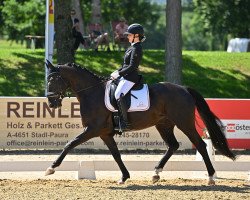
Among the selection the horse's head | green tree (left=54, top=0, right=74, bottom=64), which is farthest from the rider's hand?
green tree (left=54, top=0, right=74, bottom=64)

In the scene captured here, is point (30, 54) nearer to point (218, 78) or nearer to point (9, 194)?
point (218, 78)

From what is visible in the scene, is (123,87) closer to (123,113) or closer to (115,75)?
(115,75)

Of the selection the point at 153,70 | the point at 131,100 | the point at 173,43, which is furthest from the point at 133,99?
the point at 153,70

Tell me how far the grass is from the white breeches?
11485 millimetres

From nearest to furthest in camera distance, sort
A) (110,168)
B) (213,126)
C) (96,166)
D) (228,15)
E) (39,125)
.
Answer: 1. (213,126)
2. (96,166)
3. (110,168)
4. (39,125)
5. (228,15)

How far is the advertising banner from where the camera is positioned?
57.7 feet

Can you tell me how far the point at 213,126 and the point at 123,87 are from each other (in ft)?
6.32

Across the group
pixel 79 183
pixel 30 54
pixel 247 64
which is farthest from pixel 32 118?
pixel 247 64

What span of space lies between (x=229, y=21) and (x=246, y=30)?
1182mm

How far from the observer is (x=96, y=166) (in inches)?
535

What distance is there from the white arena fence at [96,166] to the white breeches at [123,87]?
1544 millimetres

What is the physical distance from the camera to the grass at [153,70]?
24797 millimetres

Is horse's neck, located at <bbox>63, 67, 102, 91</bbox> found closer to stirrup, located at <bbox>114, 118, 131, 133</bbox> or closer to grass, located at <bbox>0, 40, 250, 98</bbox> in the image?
stirrup, located at <bbox>114, 118, 131, 133</bbox>

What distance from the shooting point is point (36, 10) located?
43.5 metres
